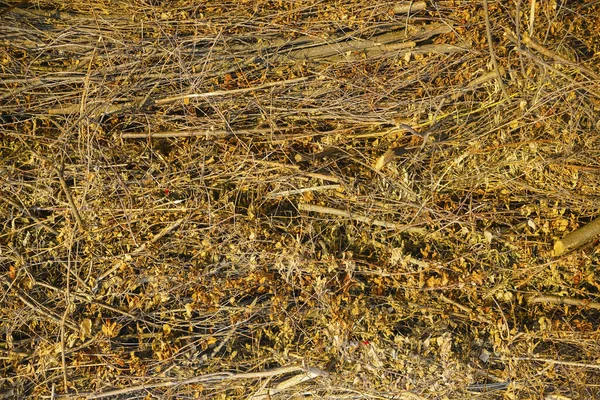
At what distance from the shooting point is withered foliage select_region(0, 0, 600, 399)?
3.50 meters

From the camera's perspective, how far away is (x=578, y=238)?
11.4 feet

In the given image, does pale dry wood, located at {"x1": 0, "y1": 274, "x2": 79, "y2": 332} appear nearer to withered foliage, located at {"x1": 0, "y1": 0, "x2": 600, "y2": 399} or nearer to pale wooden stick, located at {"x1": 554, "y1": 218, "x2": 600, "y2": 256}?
withered foliage, located at {"x1": 0, "y1": 0, "x2": 600, "y2": 399}

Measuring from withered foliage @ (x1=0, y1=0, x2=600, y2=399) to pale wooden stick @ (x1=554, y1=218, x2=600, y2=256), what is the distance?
10 cm

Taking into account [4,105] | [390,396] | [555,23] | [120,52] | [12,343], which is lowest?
[390,396]

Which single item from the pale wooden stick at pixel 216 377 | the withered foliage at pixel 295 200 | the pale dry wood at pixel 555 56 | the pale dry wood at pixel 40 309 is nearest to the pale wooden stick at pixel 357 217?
the withered foliage at pixel 295 200

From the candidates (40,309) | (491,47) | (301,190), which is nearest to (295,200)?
(301,190)

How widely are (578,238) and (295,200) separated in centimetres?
183

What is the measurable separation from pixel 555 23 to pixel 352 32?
131 centimetres

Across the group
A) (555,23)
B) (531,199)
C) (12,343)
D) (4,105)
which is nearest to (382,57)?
(555,23)

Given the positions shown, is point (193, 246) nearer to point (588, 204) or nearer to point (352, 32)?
point (352, 32)

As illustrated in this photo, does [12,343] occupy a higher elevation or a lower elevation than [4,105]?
lower

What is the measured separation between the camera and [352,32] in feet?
11.8

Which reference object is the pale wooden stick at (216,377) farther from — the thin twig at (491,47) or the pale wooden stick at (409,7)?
the pale wooden stick at (409,7)

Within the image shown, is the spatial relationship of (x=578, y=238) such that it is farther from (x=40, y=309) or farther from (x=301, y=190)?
(x=40, y=309)
